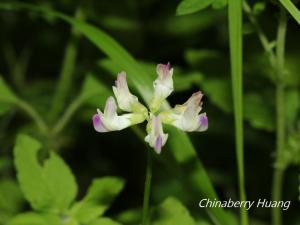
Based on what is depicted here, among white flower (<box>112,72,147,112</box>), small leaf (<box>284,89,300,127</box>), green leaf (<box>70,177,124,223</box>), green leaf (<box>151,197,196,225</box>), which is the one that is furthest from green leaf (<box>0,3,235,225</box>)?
small leaf (<box>284,89,300,127</box>)

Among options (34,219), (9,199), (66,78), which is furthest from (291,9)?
(9,199)

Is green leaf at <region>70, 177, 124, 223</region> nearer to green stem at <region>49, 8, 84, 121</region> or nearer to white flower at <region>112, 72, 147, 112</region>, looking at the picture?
white flower at <region>112, 72, 147, 112</region>

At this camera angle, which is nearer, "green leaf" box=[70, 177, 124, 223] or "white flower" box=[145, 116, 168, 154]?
"white flower" box=[145, 116, 168, 154]

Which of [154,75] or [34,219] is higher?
[154,75]

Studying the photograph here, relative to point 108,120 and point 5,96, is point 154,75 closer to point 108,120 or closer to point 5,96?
point 5,96

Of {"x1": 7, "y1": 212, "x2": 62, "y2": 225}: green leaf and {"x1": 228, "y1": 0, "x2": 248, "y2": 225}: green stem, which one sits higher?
{"x1": 228, "y1": 0, "x2": 248, "y2": 225}: green stem
